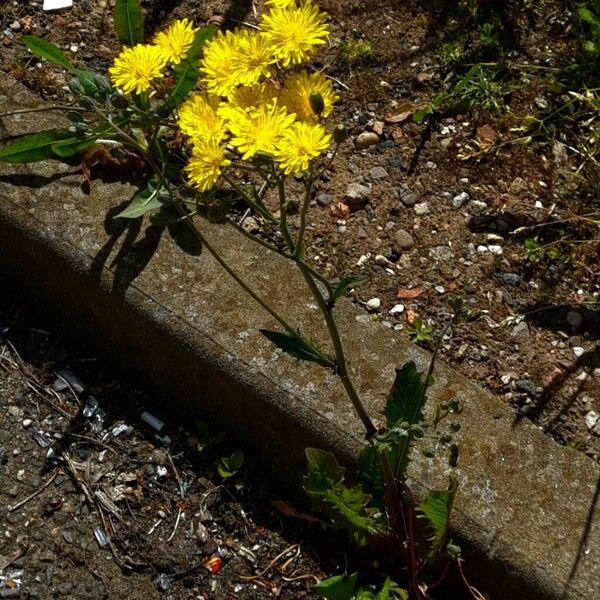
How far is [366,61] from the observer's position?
9.68ft

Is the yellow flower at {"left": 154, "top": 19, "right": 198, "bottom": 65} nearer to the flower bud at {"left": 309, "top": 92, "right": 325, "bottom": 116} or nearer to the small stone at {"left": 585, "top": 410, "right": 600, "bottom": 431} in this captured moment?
the flower bud at {"left": 309, "top": 92, "right": 325, "bottom": 116}

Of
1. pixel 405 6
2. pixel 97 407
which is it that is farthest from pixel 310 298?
pixel 405 6

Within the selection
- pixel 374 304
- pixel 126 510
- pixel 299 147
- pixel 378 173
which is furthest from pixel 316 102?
pixel 126 510

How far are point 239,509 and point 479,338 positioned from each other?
794 millimetres

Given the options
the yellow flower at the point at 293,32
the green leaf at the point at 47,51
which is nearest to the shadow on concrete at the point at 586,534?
the yellow flower at the point at 293,32

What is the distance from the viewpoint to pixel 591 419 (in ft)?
7.98

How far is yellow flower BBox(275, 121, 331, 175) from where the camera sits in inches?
67.4

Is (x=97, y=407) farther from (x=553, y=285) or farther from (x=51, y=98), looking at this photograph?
(x=553, y=285)

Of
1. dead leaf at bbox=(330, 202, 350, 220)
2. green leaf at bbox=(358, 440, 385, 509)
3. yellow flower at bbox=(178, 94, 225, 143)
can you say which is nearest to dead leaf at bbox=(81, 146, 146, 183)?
dead leaf at bbox=(330, 202, 350, 220)

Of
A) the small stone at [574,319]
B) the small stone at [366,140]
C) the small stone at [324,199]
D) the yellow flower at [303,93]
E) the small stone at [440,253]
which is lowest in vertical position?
the small stone at [574,319]

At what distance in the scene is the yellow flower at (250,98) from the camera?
70.3 inches

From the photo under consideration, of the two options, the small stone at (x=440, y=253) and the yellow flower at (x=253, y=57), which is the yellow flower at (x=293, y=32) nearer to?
the yellow flower at (x=253, y=57)

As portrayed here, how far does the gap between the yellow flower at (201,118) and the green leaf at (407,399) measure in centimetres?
70

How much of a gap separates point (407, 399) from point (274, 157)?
0.68 meters
